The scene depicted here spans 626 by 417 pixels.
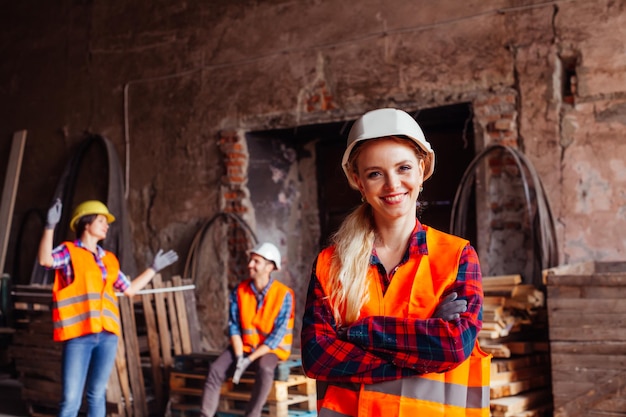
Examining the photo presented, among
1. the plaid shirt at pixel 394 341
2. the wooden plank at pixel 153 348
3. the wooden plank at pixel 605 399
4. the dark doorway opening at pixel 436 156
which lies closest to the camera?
the plaid shirt at pixel 394 341

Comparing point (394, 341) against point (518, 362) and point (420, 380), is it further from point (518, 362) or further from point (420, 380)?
point (518, 362)

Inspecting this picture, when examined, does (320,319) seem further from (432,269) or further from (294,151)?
(294,151)

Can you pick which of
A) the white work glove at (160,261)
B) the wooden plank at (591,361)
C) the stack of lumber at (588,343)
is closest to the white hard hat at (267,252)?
the white work glove at (160,261)

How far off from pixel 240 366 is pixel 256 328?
330 millimetres

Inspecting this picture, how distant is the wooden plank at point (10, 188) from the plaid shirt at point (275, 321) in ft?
12.9

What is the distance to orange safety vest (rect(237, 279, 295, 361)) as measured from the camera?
5883 mm

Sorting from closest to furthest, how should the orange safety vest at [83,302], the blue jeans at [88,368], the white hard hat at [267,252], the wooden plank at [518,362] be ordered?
the blue jeans at [88,368] < the orange safety vest at [83,302] < the wooden plank at [518,362] < the white hard hat at [267,252]

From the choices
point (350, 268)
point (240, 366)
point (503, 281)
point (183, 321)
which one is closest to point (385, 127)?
point (350, 268)

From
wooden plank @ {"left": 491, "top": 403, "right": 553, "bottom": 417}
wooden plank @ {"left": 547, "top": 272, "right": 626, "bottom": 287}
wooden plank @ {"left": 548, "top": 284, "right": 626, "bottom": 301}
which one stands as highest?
wooden plank @ {"left": 547, "top": 272, "right": 626, "bottom": 287}

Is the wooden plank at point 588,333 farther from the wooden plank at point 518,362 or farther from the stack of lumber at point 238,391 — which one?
the stack of lumber at point 238,391

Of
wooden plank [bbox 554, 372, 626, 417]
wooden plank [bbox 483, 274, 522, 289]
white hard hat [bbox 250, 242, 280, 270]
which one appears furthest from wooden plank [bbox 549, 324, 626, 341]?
white hard hat [bbox 250, 242, 280, 270]

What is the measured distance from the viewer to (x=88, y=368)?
17.4 feet

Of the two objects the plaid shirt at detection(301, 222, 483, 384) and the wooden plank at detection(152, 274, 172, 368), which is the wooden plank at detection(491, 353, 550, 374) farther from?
the plaid shirt at detection(301, 222, 483, 384)

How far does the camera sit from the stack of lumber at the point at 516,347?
515 cm
